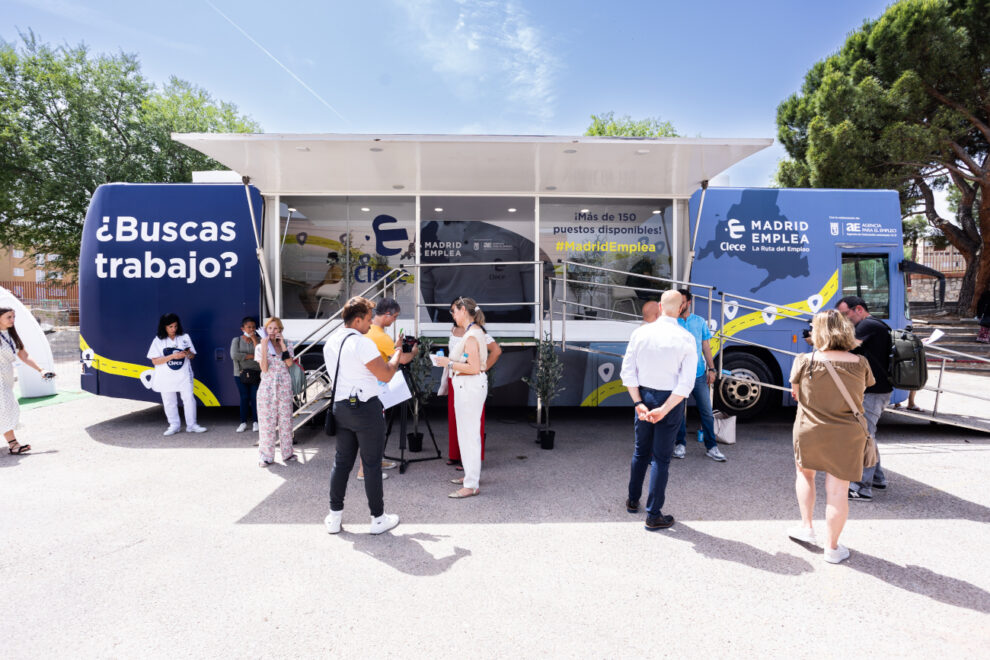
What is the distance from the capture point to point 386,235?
24.0 feet

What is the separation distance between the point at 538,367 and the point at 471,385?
1.86 metres

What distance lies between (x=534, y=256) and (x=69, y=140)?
734 inches

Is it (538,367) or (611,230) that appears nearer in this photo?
(538,367)

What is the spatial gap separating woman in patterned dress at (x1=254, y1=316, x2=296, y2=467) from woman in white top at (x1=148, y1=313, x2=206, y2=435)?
152cm

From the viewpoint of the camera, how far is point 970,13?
13.9 metres

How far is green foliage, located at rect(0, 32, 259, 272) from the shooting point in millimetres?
16625

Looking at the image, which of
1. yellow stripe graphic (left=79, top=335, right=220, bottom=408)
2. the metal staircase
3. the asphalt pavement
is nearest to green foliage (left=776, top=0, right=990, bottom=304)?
the asphalt pavement

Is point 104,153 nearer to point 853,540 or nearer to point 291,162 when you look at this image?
point 291,162

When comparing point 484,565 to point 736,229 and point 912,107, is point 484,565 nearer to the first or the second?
point 736,229

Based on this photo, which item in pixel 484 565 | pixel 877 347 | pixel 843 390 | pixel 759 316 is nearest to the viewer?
pixel 843 390

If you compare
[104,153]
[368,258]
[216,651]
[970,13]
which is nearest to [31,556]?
[216,651]

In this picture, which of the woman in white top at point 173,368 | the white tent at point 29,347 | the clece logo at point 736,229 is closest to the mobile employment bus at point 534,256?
the clece logo at point 736,229

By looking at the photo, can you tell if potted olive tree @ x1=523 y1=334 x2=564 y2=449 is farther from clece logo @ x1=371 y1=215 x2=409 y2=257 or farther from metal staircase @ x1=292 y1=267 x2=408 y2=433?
clece logo @ x1=371 y1=215 x2=409 y2=257

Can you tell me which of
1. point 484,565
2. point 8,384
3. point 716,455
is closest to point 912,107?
point 716,455
